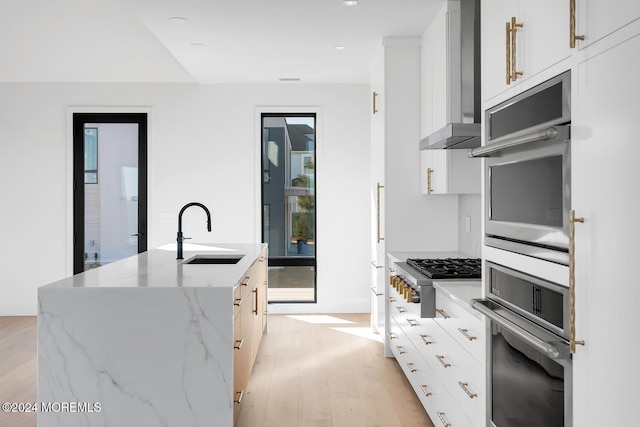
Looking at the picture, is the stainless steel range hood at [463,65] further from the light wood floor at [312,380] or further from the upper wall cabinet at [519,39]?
the light wood floor at [312,380]

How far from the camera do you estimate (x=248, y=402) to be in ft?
10.7

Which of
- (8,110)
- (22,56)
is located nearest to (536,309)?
(22,56)

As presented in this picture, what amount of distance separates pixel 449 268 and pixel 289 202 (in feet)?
10.0

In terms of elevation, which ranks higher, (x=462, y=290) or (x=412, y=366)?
(x=462, y=290)

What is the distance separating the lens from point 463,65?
11.1 ft

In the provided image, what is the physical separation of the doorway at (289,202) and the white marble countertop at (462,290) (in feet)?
10.4

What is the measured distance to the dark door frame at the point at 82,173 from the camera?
5750 millimetres

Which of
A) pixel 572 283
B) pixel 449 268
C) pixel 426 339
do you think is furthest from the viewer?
pixel 449 268

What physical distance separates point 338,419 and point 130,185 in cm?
383

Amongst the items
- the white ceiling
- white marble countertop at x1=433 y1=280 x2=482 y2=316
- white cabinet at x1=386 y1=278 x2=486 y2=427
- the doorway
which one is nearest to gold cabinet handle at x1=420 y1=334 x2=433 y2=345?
white cabinet at x1=386 y1=278 x2=486 y2=427

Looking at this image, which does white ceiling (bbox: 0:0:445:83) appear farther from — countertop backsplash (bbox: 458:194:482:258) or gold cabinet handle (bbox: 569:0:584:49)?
gold cabinet handle (bbox: 569:0:584:49)

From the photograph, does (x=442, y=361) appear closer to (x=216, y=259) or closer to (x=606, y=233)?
(x=606, y=233)

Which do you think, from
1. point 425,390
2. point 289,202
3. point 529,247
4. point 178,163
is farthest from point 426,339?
point 178,163

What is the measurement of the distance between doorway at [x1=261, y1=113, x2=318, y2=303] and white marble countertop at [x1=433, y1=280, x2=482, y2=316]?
3166 millimetres
